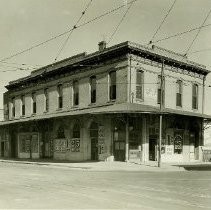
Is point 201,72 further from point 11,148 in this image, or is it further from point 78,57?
point 11,148

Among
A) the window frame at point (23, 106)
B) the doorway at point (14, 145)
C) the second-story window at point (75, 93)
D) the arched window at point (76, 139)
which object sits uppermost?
the second-story window at point (75, 93)

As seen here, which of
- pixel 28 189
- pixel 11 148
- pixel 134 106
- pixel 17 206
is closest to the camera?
pixel 17 206

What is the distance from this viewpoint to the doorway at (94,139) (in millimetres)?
30016

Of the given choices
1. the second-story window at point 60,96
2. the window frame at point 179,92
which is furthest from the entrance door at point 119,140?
the second-story window at point 60,96

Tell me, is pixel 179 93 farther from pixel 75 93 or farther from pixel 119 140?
pixel 75 93

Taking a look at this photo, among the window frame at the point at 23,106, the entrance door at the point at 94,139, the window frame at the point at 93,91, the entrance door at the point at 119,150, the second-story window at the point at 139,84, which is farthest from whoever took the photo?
the window frame at the point at 23,106

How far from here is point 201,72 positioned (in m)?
34.7

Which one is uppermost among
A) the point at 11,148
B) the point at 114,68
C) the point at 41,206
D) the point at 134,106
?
the point at 114,68

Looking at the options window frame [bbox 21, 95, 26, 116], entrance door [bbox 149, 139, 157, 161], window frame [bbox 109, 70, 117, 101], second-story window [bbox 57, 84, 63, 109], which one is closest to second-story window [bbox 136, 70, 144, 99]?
window frame [bbox 109, 70, 117, 101]

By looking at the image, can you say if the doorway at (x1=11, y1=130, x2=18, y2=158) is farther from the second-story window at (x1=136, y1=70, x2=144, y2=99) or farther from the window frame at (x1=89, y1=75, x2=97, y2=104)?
the second-story window at (x1=136, y1=70, x2=144, y2=99)

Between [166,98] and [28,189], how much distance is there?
20097 mm

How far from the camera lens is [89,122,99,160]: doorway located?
30.0 m

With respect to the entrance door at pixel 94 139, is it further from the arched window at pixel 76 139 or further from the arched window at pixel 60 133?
the arched window at pixel 60 133

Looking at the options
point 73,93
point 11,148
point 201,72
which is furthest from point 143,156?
point 11,148
